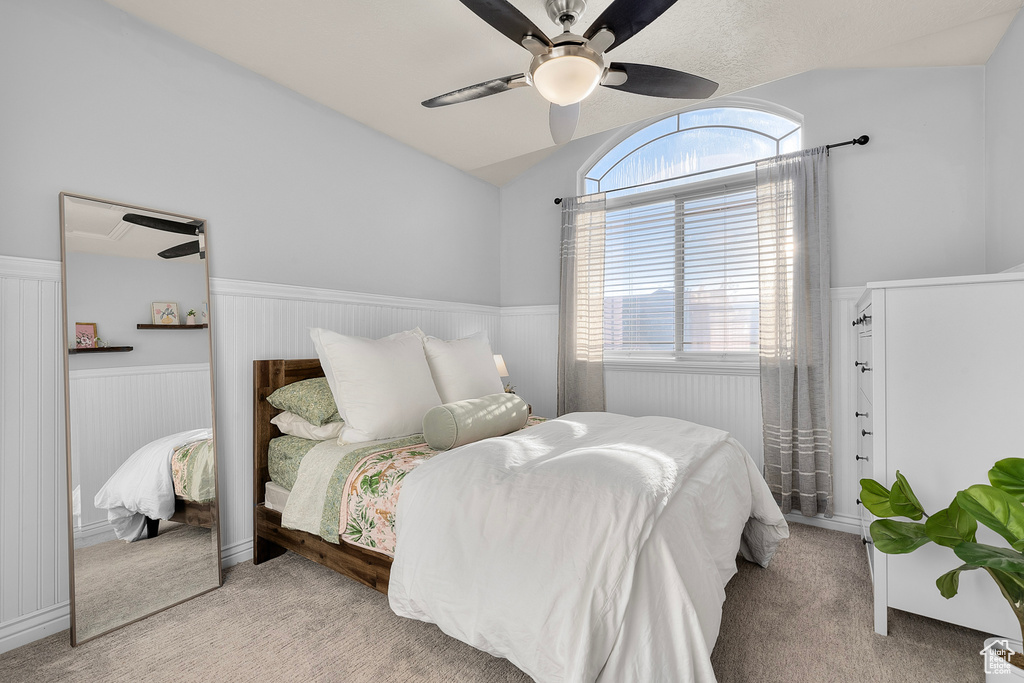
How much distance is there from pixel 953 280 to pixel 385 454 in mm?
2142

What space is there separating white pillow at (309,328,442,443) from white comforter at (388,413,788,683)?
57 cm

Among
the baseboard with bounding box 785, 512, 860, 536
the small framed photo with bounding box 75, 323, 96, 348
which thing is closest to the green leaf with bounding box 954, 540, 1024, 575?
the baseboard with bounding box 785, 512, 860, 536

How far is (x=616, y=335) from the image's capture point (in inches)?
145

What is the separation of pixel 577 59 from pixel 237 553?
264 centimetres

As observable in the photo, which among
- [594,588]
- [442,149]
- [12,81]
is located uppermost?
[442,149]

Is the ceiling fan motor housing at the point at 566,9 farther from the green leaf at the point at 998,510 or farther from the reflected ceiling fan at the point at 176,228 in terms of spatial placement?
the green leaf at the point at 998,510

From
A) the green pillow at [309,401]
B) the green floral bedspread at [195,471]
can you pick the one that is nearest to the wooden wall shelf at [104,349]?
Answer: the green floral bedspread at [195,471]

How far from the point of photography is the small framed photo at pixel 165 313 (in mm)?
1993

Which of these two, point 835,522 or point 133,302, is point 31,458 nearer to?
point 133,302

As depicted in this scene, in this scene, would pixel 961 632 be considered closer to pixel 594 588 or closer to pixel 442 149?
pixel 594 588

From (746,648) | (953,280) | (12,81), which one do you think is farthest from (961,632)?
(12,81)

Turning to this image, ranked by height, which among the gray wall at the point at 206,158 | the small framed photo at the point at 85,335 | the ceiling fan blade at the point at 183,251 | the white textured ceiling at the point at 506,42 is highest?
the white textured ceiling at the point at 506,42

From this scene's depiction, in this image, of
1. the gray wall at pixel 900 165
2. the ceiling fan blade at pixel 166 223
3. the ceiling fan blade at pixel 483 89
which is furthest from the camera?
the gray wall at pixel 900 165

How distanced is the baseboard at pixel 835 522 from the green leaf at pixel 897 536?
4.74ft
